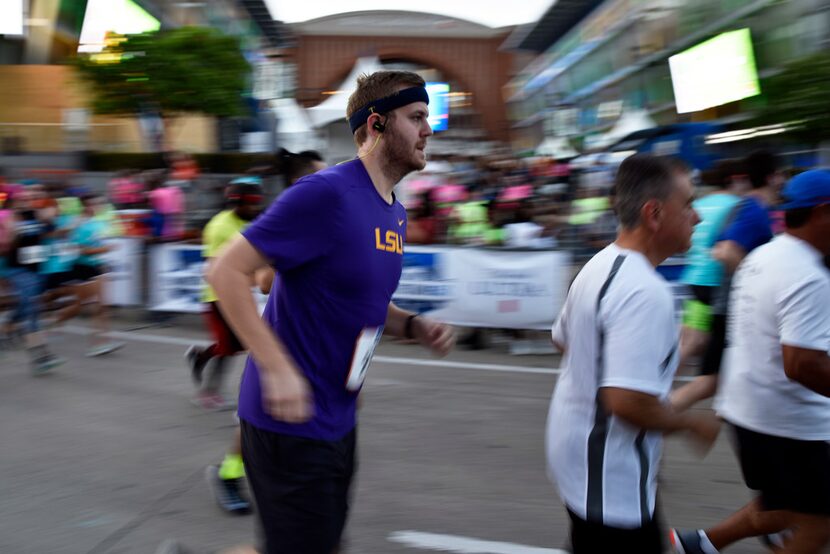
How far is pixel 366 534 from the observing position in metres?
4.23

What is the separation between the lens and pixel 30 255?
8.51 m

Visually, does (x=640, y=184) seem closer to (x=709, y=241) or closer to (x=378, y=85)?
(x=378, y=85)

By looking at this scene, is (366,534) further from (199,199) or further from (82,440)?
(199,199)

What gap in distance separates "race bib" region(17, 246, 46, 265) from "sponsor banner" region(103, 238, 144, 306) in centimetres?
220

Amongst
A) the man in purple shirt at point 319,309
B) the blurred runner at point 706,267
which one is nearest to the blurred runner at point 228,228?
the blurred runner at point 706,267

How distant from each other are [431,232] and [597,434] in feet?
25.3

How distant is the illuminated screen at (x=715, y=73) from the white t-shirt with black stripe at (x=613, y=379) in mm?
20136

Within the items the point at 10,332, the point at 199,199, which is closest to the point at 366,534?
the point at 10,332

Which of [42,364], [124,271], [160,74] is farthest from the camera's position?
[160,74]

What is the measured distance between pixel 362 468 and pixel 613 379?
3.21 m

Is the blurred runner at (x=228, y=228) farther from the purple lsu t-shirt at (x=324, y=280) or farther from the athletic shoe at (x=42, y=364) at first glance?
the purple lsu t-shirt at (x=324, y=280)

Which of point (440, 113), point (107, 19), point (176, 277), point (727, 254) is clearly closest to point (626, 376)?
point (727, 254)

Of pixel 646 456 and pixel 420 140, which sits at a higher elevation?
pixel 420 140

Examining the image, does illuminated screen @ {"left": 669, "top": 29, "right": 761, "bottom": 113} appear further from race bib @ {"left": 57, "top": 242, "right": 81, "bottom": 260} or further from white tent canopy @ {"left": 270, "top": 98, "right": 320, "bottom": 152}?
race bib @ {"left": 57, "top": 242, "right": 81, "bottom": 260}
